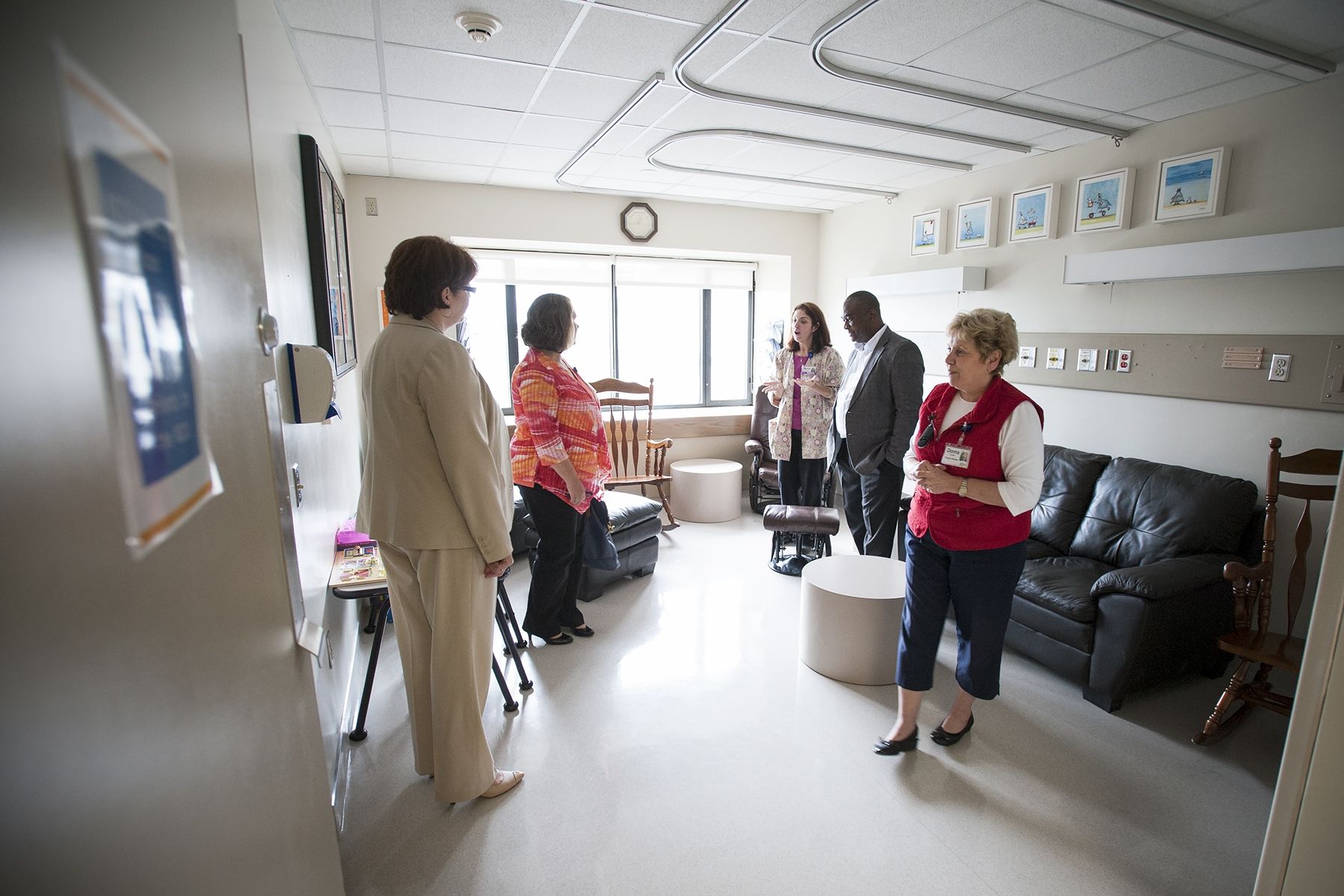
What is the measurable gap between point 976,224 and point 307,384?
4.05 m

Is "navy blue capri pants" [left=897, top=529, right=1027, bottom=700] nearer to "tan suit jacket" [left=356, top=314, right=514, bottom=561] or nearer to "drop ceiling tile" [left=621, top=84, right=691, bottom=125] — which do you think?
"tan suit jacket" [left=356, top=314, right=514, bottom=561]

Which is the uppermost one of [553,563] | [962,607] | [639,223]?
[639,223]

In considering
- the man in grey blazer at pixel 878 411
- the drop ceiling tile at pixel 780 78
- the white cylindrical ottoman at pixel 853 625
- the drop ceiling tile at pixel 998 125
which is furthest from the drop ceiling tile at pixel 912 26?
the white cylindrical ottoman at pixel 853 625

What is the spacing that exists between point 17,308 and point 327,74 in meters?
2.76

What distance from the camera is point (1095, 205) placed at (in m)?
3.41

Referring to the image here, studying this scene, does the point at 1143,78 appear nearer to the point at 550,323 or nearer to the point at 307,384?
the point at 550,323

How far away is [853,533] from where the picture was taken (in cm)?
357

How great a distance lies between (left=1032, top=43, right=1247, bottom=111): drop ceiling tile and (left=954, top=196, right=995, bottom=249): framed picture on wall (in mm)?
1104

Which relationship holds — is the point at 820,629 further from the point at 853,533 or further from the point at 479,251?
the point at 479,251

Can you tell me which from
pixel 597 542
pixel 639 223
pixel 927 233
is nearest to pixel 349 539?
pixel 597 542

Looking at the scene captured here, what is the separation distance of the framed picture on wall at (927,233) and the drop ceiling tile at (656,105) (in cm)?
224

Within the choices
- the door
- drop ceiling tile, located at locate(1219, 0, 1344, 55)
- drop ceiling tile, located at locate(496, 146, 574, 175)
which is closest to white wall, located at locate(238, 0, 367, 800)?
the door

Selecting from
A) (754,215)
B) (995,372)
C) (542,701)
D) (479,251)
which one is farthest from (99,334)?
(754,215)

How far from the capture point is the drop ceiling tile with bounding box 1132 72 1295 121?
8.57 ft
